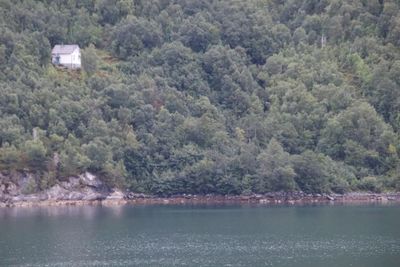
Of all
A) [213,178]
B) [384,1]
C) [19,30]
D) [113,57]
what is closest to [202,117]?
[213,178]

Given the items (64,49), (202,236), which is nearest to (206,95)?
(64,49)

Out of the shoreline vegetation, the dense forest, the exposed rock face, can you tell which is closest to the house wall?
the dense forest

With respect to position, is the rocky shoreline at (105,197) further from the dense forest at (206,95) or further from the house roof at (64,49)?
the house roof at (64,49)

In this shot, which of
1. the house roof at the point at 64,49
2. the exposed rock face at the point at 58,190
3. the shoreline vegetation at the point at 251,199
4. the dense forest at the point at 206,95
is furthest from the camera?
the house roof at the point at 64,49

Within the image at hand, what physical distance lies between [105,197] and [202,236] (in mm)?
36457

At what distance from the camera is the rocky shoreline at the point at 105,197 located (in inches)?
4328

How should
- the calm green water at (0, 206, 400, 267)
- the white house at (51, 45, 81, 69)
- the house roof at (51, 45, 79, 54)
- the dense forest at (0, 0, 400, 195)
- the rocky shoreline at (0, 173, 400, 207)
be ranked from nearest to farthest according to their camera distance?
the calm green water at (0, 206, 400, 267)
the rocky shoreline at (0, 173, 400, 207)
the dense forest at (0, 0, 400, 195)
the white house at (51, 45, 81, 69)
the house roof at (51, 45, 79, 54)

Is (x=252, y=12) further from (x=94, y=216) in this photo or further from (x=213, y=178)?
(x=94, y=216)

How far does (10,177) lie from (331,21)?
212 ft

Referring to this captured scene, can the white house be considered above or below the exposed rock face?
above

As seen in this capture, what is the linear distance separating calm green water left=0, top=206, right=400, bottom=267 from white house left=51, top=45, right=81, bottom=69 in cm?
3496

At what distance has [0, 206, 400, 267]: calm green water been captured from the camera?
6519cm

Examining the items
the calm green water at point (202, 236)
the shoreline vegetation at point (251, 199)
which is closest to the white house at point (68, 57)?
the shoreline vegetation at point (251, 199)

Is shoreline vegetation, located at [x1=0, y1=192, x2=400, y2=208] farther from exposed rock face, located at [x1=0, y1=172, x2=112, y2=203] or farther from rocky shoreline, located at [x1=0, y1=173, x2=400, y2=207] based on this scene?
exposed rock face, located at [x1=0, y1=172, x2=112, y2=203]
